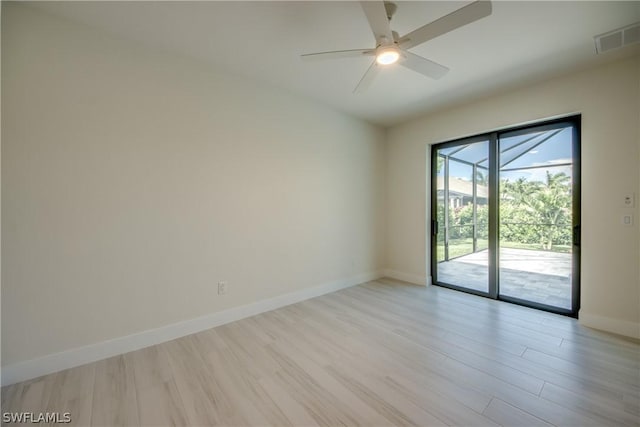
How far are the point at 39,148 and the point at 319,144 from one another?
2768 millimetres

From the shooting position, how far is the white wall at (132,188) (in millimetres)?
1854

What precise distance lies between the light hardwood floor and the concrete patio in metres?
0.47

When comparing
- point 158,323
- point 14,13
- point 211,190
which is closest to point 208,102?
point 211,190

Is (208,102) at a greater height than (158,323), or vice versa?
(208,102)

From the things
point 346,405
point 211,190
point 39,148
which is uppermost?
point 39,148

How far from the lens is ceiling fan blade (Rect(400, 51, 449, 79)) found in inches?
76.7

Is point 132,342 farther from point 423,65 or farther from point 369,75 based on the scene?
point 423,65

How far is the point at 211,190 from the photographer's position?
2.67 metres

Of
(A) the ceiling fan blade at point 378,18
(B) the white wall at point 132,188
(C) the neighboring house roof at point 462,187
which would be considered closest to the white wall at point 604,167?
(C) the neighboring house roof at point 462,187

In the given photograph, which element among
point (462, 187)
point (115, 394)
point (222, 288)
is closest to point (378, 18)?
point (222, 288)

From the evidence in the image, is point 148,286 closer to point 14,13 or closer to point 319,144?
point 14,13

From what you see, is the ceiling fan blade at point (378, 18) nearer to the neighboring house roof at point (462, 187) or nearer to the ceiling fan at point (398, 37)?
the ceiling fan at point (398, 37)

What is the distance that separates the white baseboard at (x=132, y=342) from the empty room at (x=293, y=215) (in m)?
0.02

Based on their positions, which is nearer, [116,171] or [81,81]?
[81,81]
